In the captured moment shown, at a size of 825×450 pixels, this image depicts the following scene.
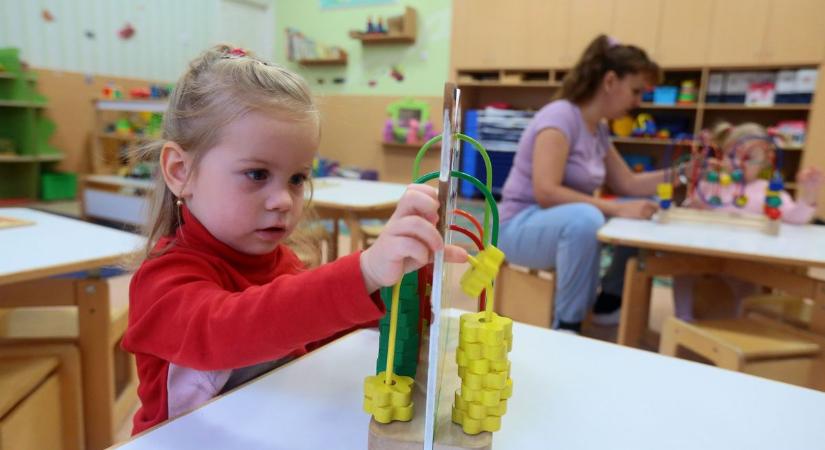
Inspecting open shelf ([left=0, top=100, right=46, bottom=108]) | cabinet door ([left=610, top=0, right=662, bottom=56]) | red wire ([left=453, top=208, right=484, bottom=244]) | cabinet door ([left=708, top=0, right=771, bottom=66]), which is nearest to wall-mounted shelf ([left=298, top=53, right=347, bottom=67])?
open shelf ([left=0, top=100, right=46, bottom=108])

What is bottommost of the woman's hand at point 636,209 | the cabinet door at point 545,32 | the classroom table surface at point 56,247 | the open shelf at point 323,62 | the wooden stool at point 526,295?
the wooden stool at point 526,295

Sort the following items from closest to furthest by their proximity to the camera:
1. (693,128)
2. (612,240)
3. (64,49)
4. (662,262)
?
(612,240) < (662,262) < (693,128) < (64,49)

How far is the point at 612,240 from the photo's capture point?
1.64 m

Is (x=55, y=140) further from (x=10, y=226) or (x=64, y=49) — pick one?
(x=10, y=226)

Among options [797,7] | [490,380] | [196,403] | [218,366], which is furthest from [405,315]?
[797,7]

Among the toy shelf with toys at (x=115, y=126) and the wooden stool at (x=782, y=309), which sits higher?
the toy shelf with toys at (x=115, y=126)

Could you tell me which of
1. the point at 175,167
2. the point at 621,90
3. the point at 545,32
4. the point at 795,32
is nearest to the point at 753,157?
the point at 621,90

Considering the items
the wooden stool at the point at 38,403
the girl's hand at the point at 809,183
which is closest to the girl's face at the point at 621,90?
the girl's hand at the point at 809,183

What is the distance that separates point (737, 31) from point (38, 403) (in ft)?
14.9

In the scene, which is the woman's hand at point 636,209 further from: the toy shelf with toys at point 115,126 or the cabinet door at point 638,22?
the toy shelf with toys at point 115,126

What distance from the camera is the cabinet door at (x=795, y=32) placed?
3598mm

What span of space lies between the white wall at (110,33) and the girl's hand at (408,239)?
168 inches

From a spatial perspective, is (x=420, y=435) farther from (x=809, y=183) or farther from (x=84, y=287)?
(x=809, y=183)

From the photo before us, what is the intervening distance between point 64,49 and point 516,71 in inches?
156
